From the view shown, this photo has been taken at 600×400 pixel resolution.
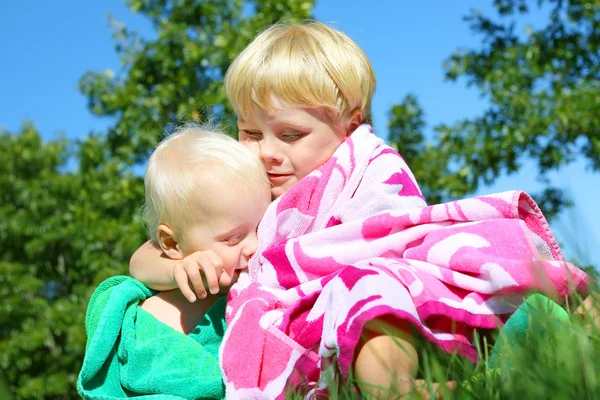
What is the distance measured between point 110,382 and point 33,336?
16.4 m

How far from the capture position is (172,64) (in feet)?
33.7

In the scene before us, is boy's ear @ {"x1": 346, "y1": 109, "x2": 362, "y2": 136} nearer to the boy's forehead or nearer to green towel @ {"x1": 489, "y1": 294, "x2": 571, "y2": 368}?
the boy's forehead

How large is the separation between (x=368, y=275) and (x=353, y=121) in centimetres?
144

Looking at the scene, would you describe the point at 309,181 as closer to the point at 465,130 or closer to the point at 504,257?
the point at 504,257

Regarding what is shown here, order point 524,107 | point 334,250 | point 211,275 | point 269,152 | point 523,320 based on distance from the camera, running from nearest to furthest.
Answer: point 523,320
point 334,250
point 211,275
point 269,152
point 524,107

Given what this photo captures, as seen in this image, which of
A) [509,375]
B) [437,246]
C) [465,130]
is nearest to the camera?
[509,375]

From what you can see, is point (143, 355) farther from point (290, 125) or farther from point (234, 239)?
point (290, 125)

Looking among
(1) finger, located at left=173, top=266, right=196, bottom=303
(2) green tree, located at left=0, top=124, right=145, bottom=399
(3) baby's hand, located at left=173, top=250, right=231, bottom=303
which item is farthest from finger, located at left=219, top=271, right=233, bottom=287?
(2) green tree, located at left=0, top=124, right=145, bottom=399

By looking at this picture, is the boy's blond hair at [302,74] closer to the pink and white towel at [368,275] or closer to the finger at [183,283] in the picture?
the pink and white towel at [368,275]

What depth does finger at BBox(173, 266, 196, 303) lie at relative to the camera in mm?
2617

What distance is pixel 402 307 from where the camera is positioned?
6.28 feet

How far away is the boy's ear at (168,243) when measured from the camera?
2912mm

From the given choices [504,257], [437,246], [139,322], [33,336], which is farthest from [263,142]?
[33,336]

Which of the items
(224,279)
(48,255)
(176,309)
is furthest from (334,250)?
(48,255)
